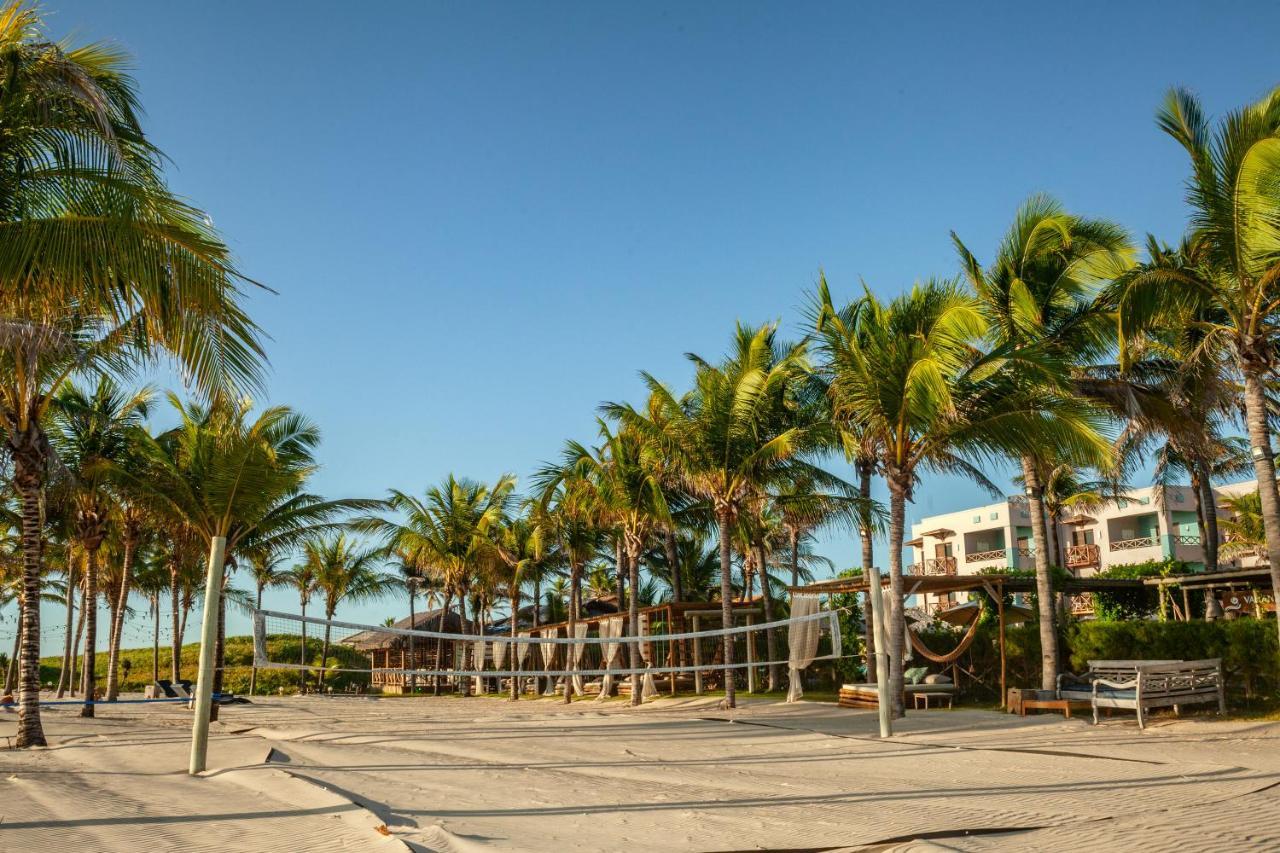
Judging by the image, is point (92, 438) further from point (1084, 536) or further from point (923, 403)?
point (1084, 536)

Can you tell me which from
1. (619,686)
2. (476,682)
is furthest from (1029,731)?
(476,682)

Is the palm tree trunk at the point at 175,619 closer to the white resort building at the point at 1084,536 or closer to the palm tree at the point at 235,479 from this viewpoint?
the palm tree at the point at 235,479

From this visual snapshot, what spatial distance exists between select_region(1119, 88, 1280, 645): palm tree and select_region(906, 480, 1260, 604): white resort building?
3200cm

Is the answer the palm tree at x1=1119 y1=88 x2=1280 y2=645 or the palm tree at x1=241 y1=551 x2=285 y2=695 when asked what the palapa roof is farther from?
the palm tree at x1=1119 y1=88 x2=1280 y2=645

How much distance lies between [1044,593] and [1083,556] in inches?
1391

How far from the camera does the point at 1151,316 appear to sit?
13.1 metres

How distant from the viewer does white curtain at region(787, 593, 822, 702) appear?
1827 centimetres

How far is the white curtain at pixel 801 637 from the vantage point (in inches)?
719

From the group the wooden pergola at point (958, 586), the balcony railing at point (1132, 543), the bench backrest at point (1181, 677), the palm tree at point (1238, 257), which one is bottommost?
the bench backrest at point (1181, 677)

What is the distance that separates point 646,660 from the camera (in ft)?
87.2

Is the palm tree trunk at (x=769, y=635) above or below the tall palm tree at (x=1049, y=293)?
below

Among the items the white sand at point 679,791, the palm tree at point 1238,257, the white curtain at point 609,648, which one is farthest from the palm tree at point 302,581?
the palm tree at point 1238,257

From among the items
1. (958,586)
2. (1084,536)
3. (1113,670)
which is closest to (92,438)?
(958,586)

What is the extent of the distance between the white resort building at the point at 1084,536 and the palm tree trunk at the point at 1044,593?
2859cm
